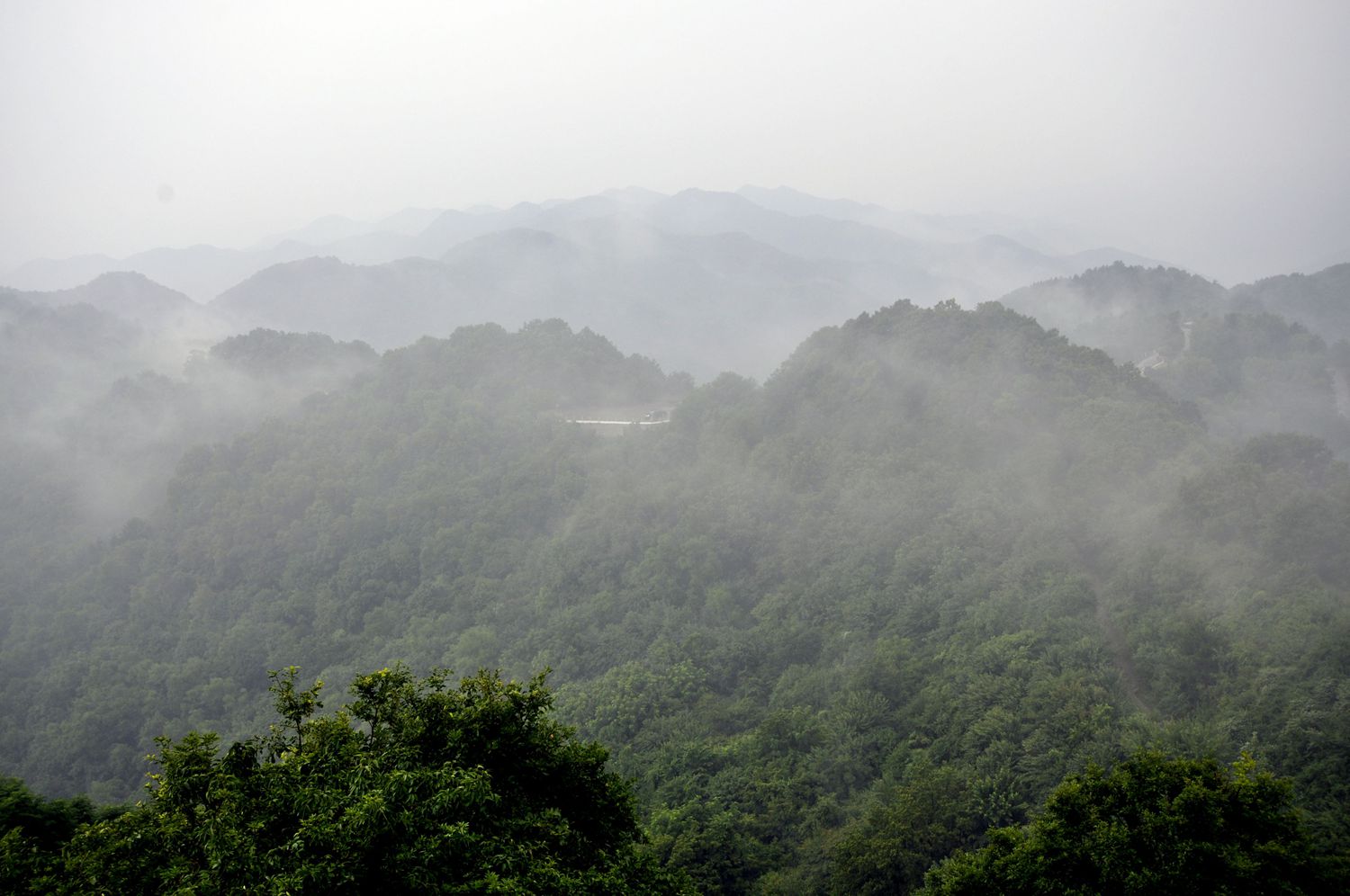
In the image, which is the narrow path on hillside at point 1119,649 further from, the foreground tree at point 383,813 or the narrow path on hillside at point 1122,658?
the foreground tree at point 383,813

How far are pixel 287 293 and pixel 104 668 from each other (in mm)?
97312

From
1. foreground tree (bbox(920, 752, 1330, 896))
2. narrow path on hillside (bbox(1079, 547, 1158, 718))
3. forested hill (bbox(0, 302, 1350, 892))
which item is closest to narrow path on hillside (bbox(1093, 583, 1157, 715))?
narrow path on hillside (bbox(1079, 547, 1158, 718))

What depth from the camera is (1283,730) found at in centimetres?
1658

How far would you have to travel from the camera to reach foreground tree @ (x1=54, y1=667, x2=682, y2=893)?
749cm

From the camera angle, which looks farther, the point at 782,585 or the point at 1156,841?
the point at 782,585

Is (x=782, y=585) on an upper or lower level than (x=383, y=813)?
lower

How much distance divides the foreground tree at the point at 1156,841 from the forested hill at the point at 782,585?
14.4ft

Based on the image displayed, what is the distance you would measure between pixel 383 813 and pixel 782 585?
30.5 m

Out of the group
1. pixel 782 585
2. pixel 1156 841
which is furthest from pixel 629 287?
pixel 1156 841

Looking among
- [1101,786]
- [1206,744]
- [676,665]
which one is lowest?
[676,665]

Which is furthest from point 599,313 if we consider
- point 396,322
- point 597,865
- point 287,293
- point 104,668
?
point 597,865

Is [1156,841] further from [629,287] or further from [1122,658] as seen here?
[629,287]

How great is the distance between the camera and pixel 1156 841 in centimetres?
1080

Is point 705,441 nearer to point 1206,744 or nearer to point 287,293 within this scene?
point 1206,744
